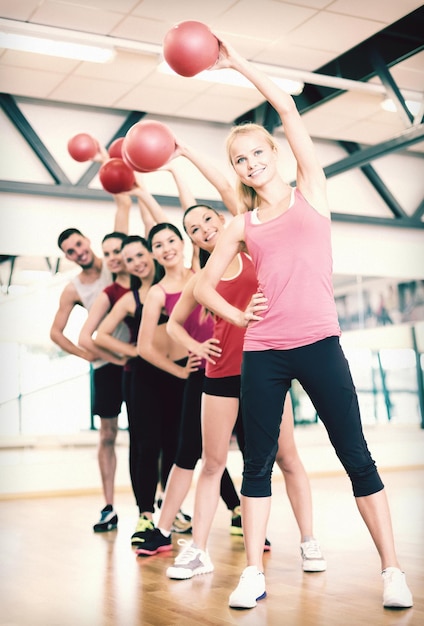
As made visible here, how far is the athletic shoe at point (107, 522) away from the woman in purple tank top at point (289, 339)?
1931mm

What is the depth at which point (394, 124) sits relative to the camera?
24.2 ft

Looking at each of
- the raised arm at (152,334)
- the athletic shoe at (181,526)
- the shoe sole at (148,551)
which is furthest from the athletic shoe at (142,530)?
the raised arm at (152,334)

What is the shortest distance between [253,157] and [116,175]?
163 centimetres

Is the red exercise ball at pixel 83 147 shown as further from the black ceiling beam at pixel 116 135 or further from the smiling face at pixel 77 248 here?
the black ceiling beam at pixel 116 135

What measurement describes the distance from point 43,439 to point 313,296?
4.58 meters

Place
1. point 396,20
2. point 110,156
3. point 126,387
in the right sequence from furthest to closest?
point 396,20
point 110,156
point 126,387

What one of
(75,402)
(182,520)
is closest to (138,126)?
(182,520)

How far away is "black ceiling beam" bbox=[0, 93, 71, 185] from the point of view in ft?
21.3

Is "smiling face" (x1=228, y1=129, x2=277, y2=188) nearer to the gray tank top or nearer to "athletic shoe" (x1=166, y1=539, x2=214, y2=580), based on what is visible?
"athletic shoe" (x1=166, y1=539, x2=214, y2=580)

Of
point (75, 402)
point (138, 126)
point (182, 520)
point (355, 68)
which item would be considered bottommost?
point (182, 520)

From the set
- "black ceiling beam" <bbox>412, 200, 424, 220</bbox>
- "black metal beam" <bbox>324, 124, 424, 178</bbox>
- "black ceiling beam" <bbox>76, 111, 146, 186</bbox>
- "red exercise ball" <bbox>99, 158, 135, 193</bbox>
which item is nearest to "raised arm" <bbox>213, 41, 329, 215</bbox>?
"red exercise ball" <bbox>99, 158, 135, 193</bbox>

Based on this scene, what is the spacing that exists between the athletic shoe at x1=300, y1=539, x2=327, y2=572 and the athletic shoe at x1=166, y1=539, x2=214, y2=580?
34 centimetres

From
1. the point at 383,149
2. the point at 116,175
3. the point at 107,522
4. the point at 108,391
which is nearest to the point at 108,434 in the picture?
the point at 108,391

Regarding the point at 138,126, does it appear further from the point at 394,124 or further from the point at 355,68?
the point at 394,124
